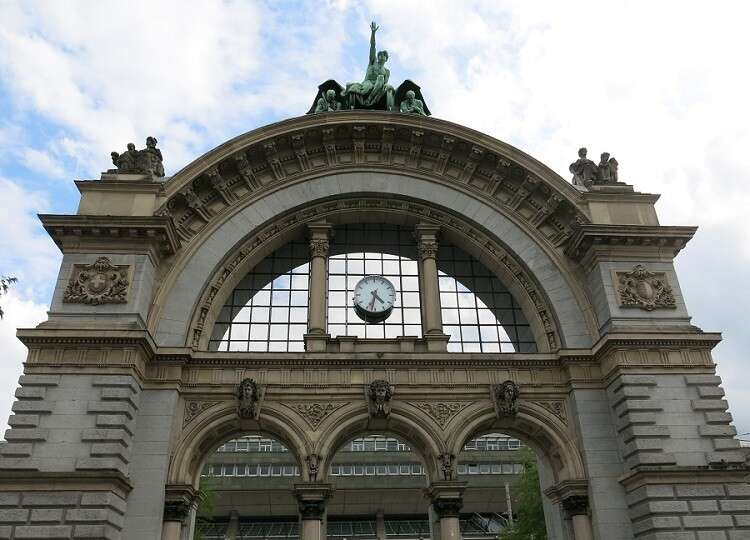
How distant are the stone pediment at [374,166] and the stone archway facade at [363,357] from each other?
0.08 metres

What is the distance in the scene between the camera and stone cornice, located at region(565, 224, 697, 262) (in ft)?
80.3

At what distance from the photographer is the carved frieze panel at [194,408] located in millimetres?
22383

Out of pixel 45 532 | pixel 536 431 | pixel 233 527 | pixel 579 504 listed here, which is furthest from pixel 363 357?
pixel 233 527

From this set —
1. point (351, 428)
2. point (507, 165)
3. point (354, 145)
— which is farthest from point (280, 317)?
point (507, 165)

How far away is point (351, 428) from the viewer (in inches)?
899

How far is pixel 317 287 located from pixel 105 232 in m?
7.88

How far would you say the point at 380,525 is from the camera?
187 feet

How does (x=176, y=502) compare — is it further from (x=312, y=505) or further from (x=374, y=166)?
(x=374, y=166)

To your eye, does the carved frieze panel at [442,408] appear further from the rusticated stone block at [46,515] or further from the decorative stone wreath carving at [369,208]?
the rusticated stone block at [46,515]

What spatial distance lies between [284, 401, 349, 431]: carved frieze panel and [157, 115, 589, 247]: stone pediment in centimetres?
798

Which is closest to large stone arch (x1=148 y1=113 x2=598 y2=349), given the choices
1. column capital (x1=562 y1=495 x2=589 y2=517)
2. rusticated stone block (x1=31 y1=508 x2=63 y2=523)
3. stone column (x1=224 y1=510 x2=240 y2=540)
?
column capital (x1=562 y1=495 x2=589 y2=517)

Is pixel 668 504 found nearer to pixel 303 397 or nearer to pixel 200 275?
pixel 303 397

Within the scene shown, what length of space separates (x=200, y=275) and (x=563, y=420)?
1411 centimetres

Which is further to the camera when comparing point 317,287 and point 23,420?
point 317,287
